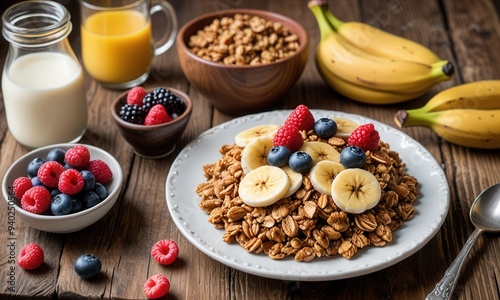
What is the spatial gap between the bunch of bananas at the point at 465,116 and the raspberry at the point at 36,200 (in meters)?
0.95

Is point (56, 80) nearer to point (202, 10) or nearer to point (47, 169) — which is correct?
point (47, 169)

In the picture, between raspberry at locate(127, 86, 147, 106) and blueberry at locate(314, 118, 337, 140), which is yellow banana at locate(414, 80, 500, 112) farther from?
raspberry at locate(127, 86, 147, 106)

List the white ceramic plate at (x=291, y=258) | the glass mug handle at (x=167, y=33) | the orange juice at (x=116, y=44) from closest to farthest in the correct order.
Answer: the white ceramic plate at (x=291, y=258), the orange juice at (x=116, y=44), the glass mug handle at (x=167, y=33)

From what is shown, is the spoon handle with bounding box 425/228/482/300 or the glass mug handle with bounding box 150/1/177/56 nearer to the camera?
the spoon handle with bounding box 425/228/482/300

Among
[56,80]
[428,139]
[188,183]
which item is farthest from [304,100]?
[56,80]

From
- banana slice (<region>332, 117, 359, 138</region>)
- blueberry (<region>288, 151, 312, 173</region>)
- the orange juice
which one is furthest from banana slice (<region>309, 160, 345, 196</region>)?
the orange juice

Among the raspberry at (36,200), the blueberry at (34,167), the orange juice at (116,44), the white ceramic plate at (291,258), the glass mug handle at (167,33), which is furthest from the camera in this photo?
the glass mug handle at (167,33)

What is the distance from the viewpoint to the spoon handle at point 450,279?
4.48 ft

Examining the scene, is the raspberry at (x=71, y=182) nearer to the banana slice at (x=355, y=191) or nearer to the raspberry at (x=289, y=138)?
the raspberry at (x=289, y=138)

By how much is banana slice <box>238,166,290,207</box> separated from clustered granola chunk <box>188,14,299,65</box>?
51 cm

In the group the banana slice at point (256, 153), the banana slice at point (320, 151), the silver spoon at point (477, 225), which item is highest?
the banana slice at point (320, 151)

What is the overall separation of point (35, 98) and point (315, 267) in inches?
33.8

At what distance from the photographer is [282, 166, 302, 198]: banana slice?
4.73 feet


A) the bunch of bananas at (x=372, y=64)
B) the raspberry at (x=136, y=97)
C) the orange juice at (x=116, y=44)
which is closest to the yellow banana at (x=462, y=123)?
the bunch of bananas at (x=372, y=64)
